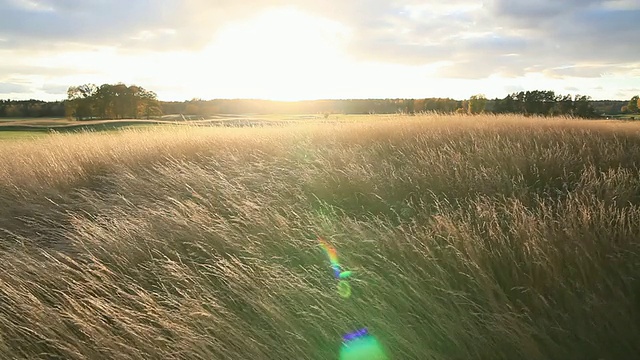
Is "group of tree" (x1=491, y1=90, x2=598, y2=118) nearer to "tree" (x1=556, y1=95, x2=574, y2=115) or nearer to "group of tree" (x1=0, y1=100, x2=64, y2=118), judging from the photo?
"tree" (x1=556, y1=95, x2=574, y2=115)

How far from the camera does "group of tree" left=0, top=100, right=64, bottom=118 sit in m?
62.3

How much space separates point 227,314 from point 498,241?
1915 millimetres

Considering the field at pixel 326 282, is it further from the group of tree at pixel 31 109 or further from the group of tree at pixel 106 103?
the group of tree at pixel 31 109

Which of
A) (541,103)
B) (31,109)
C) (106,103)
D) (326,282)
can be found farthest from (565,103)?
(31,109)

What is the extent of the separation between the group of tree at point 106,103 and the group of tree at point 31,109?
6.01 m

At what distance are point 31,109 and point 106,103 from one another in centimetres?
1390

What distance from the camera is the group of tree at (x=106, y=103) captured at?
59688 mm

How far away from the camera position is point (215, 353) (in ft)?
7.07

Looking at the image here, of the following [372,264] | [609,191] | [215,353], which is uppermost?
[609,191]

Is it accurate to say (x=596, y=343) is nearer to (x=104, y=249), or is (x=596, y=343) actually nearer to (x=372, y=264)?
(x=372, y=264)

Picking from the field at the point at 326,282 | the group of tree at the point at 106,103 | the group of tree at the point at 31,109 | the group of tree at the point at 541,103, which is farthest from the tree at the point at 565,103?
the group of tree at the point at 31,109

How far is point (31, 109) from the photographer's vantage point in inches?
2515

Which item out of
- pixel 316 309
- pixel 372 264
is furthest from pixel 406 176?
pixel 316 309

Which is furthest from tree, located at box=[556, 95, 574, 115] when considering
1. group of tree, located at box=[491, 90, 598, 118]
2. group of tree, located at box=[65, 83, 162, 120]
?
group of tree, located at box=[65, 83, 162, 120]
